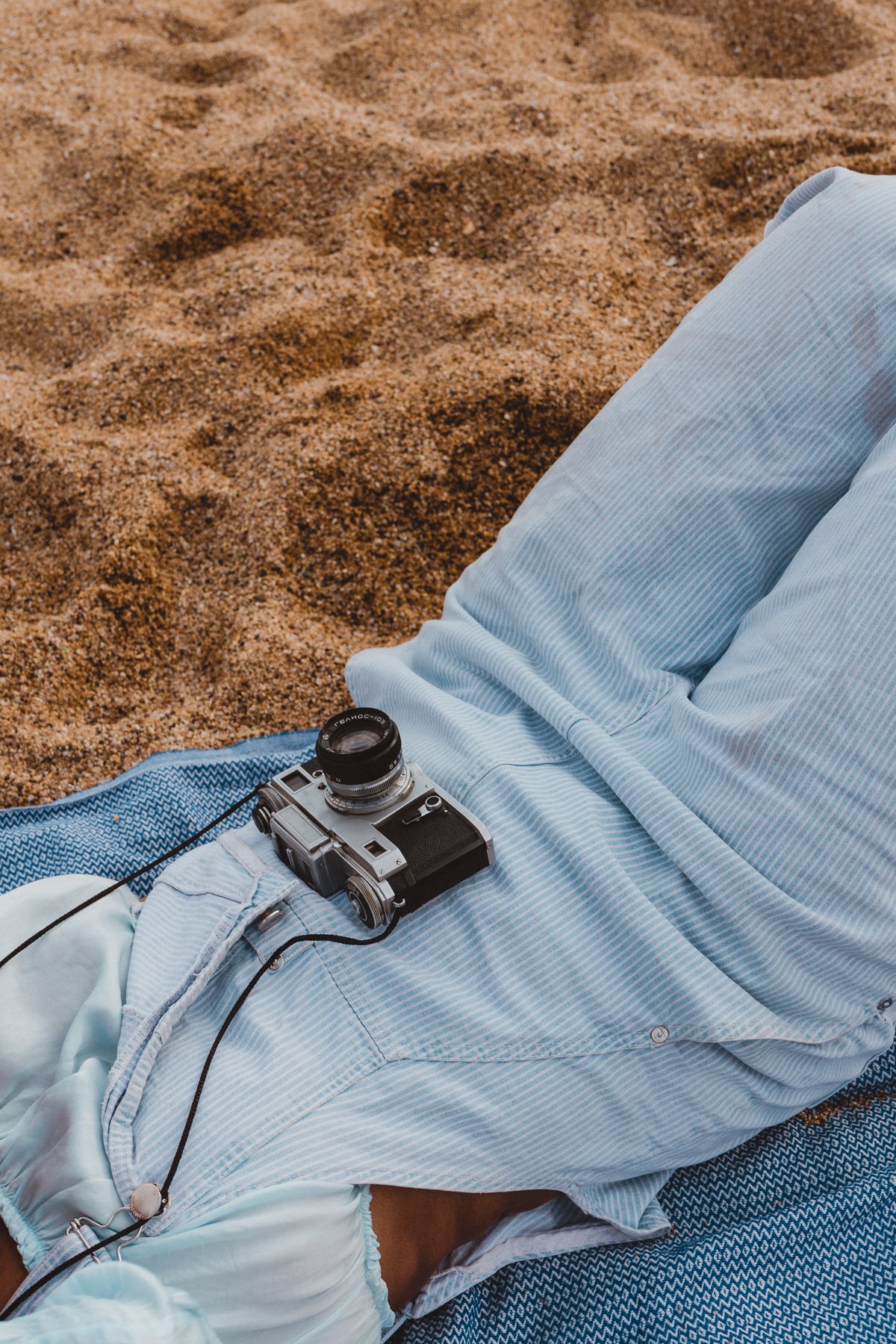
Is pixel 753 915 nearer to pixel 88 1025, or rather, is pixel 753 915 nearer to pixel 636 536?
pixel 636 536

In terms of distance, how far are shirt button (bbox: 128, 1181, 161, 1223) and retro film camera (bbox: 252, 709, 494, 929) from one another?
221mm

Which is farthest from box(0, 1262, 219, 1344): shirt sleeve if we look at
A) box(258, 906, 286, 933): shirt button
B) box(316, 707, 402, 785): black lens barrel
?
box(316, 707, 402, 785): black lens barrel

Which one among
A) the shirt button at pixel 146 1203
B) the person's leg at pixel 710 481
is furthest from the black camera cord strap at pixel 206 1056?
the person's leg at pixel 710 481

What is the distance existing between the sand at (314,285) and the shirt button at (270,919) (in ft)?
1.69

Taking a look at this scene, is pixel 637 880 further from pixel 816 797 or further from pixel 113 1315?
pixel 113 1315

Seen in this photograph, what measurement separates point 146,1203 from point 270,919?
0.21m

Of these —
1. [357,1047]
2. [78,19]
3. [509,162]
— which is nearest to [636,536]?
[357,1047]

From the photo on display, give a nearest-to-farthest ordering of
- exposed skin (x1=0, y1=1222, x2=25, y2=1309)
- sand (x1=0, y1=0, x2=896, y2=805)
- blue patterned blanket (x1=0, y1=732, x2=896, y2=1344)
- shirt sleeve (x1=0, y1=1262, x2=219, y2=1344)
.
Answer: shirt sleeve (x1=0, y1=1262, x2=219, y2=1344) < exposed skin (x1=0, y1=1222, x2=25, y2=1309) < blue patterned blanket (x1=0, y1=732, x2=896, y2=1344) < sand (x1=0, y1=0, x2=896, y2=805)

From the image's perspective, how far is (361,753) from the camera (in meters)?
0.76

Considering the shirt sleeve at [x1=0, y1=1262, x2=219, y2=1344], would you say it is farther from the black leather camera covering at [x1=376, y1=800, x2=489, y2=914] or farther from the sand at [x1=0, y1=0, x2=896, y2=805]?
the sand at [x1=0, y1=0, x2=896, y2=805]

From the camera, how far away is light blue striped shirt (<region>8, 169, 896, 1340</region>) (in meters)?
0.73

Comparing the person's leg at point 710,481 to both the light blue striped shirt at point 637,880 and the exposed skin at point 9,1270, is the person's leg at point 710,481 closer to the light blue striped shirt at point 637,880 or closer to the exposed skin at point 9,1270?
the light blue striped shirt at point 637,880

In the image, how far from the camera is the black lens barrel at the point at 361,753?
758mm

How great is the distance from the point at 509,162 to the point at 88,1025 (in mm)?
1583
